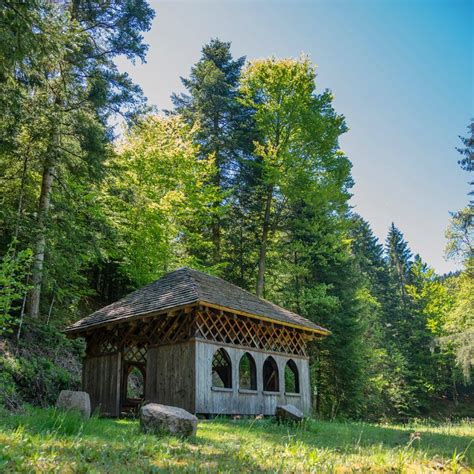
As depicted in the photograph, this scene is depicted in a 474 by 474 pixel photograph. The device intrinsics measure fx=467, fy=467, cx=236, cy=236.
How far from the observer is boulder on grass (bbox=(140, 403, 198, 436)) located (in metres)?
7.22

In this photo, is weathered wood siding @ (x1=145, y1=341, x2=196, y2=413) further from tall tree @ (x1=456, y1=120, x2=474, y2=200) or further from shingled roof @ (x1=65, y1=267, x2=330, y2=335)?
tall tree @ (x1=456, y1=120, x2=474, y2=200)

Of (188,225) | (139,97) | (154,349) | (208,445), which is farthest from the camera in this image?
(188,225)

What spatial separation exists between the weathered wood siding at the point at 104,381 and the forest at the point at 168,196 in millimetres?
749

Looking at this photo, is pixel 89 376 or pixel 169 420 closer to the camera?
pixel 169 420

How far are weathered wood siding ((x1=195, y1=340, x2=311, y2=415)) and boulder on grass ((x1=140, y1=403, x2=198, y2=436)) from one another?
16.7 feet

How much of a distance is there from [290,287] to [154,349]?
11862 millimetres

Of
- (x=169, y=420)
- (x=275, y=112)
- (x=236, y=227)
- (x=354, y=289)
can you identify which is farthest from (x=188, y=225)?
(x=169, y=420)

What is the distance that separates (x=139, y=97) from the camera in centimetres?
1692

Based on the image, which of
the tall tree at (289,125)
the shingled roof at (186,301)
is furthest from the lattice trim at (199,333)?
the tall tree at (289,125)

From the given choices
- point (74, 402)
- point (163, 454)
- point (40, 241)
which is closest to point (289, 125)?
point (40, 241)

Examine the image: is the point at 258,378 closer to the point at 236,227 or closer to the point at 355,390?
the point at 355,390

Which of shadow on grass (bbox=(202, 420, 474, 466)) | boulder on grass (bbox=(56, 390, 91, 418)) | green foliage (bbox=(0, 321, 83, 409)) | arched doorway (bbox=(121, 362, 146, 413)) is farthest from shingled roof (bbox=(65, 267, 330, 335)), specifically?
boulder on grass (bbox=(56, 390, 91, 418))

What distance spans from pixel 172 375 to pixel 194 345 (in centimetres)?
123

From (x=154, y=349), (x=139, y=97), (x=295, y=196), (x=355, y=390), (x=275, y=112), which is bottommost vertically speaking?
(x=355, y=390)
